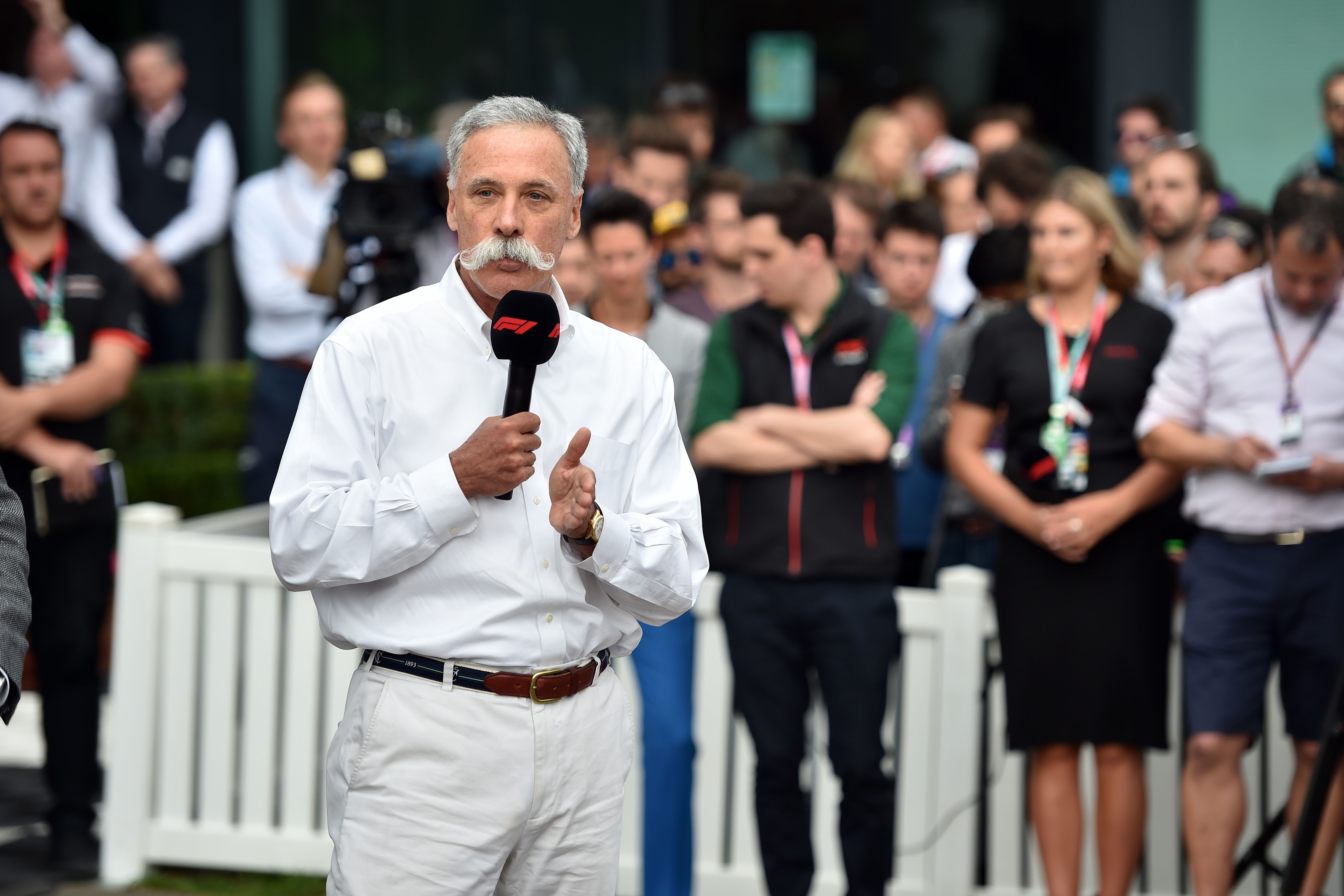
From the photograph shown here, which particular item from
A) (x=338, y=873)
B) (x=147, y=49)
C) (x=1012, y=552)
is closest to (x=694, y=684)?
(x=1012, y=552)

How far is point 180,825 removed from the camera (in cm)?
520

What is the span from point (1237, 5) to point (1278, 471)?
22.3 ft

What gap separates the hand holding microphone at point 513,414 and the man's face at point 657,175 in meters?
4.27

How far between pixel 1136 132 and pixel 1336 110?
2.19 meters

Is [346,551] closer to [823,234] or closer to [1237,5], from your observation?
[823,234]

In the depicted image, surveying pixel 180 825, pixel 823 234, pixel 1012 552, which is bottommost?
pixel 180 825

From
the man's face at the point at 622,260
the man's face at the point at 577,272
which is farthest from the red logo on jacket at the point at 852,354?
the man's face at the point at 577,272

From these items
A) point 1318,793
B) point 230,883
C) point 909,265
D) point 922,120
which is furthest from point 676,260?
point 922,120

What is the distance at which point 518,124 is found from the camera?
2830mm

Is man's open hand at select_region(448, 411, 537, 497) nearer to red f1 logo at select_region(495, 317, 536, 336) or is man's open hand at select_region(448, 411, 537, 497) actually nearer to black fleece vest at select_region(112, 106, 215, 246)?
red f1 logo at select_region(495, 317, 536, 336)

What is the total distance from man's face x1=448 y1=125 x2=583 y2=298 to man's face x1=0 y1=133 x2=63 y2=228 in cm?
291

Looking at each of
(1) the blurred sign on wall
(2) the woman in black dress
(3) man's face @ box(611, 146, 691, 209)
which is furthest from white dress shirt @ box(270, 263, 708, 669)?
(1) the blurred sign on wall

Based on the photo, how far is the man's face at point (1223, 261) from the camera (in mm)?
5340

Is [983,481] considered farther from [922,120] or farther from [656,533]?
[922,120]
